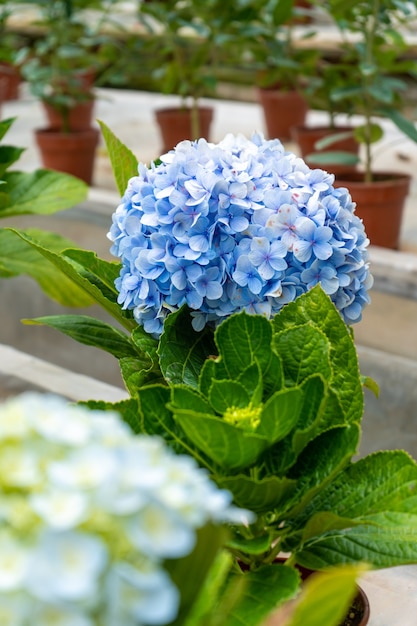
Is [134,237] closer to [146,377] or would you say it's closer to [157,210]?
[157,210]

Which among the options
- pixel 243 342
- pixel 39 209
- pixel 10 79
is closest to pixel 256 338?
pixel 243 342

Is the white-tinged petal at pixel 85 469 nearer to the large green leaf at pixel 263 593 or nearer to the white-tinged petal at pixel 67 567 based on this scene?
the white-tinged petal at pixel 67 567

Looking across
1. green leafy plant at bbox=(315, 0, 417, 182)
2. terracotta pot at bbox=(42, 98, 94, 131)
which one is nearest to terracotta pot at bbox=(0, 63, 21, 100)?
terracotta pot at bbox=(42, 98, 94, 131)

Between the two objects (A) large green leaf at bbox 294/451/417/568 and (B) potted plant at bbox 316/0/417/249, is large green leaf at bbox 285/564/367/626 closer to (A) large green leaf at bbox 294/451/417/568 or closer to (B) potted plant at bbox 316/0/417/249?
(A) large green leaf at bbox 294/451/417/568

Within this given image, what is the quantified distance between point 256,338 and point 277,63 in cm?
222

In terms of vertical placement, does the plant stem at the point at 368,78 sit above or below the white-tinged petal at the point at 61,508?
below

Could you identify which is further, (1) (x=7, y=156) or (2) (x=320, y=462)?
(1) (x=7, y=156)

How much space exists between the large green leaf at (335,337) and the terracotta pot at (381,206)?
1485 millimetres

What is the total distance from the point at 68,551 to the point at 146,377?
0.61 m

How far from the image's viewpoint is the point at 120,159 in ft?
3.84

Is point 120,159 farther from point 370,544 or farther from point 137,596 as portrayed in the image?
point 137,596

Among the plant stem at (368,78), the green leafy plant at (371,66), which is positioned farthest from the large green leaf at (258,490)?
the plant stem at (368,78)

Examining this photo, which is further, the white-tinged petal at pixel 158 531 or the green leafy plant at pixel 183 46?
the green leafy plant at pixel 183 46

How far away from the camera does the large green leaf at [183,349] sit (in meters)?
0.95
